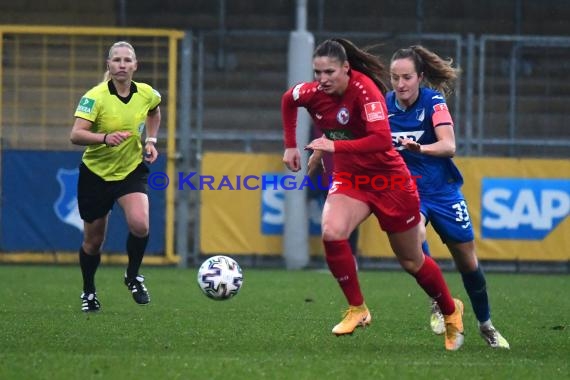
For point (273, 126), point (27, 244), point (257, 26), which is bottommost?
point (27, 244)

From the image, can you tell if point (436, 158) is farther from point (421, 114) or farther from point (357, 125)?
point (357, 125)

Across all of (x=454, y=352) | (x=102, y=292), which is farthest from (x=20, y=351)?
(x=102, y=292)

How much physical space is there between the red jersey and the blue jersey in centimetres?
62

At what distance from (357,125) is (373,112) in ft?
0.66

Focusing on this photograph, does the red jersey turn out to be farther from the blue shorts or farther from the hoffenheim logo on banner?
the hoffenheim logo on banner

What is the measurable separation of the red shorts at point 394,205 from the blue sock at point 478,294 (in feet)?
2.26

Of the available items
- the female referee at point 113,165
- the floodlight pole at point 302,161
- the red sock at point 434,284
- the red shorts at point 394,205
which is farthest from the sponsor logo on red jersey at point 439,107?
the floodlight pole at point 302,161

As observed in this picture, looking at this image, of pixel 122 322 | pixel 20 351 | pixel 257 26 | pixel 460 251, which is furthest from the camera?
pixel 257 26

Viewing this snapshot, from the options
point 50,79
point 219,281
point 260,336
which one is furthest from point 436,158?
point 50,79

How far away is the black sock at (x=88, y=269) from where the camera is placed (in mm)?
9547

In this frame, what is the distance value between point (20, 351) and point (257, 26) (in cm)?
1190

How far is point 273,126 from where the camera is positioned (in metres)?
17.5

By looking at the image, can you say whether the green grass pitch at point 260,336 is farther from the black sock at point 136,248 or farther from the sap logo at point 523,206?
the sap logo at point 523,206

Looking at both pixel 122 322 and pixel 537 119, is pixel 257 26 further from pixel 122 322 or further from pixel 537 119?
pixel 122 322
